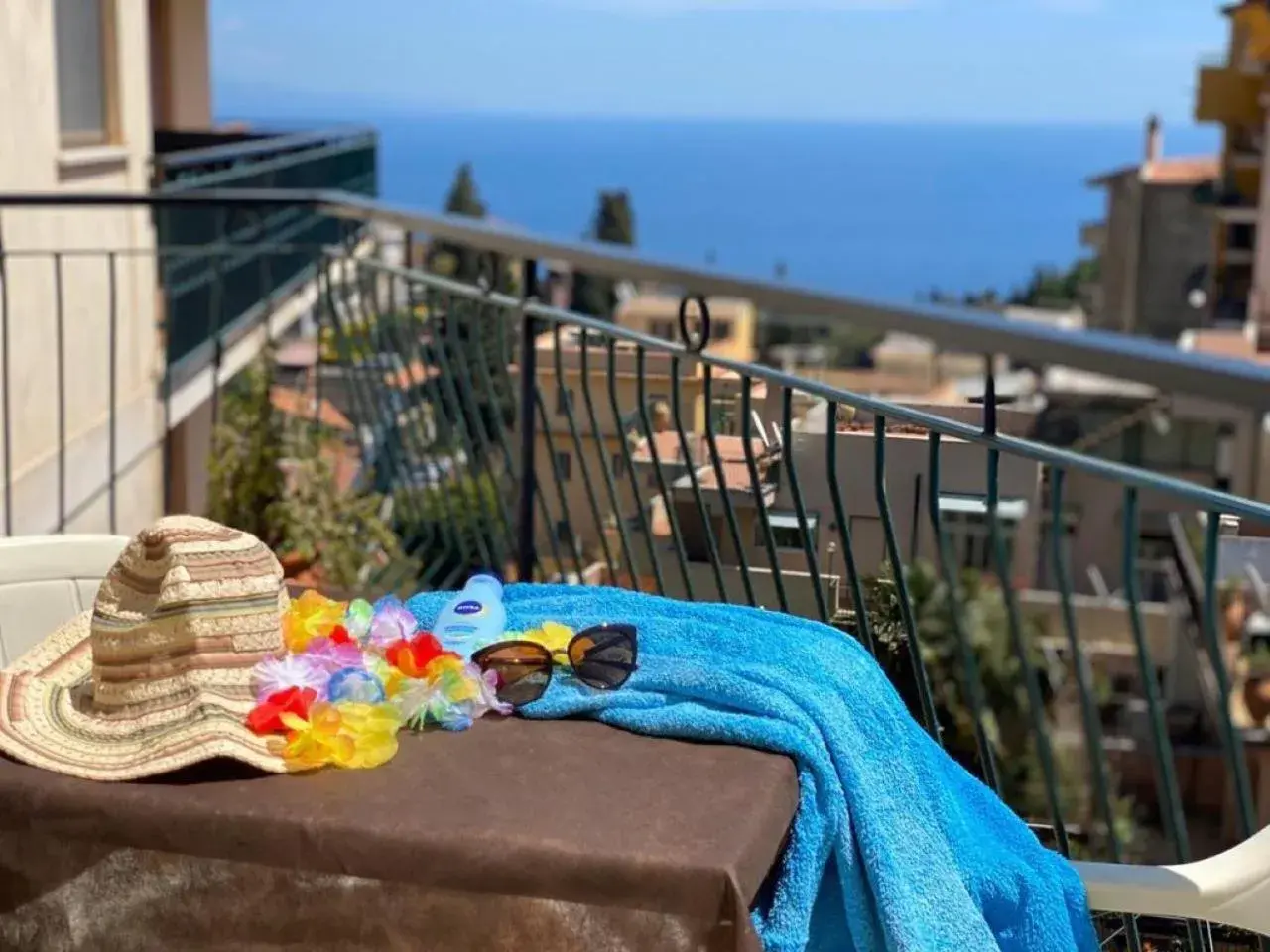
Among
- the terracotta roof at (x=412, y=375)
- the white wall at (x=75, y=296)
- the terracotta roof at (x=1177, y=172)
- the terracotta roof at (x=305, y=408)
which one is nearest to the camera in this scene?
the terracotta roof at (x=412, y=375)

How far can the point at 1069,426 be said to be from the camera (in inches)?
1380

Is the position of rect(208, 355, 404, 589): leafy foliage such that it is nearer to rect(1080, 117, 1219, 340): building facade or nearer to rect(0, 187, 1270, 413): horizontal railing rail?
rect(0, 187, 1270, 413): horizontal railing rail

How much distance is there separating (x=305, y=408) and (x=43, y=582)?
2790 mm

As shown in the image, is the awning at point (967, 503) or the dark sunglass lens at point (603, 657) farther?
the awning at point (967, 503)

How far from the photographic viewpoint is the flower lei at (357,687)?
1.58m

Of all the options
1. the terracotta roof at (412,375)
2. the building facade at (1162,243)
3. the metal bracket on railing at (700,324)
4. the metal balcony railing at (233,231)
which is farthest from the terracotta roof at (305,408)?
the building facade at (1162,243)

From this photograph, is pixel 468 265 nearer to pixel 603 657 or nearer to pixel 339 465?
pixel 339 465

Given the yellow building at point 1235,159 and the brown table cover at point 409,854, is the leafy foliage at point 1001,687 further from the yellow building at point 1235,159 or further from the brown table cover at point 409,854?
the yellow building at point 1235,159

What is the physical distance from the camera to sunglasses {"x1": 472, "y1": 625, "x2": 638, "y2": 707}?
68.4 inches

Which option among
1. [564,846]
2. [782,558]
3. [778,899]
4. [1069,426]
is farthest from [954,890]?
[1069,426]

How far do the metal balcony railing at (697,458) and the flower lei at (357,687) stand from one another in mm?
784

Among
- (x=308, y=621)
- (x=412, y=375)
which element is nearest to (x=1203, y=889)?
(x=308, y=621)

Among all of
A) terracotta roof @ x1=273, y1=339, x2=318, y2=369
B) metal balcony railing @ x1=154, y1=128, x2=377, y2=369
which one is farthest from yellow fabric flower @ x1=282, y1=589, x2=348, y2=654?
metal balcony railing @ x1=154, y1=128, x2=377, y2=369

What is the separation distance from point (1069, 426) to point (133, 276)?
2933 cm
